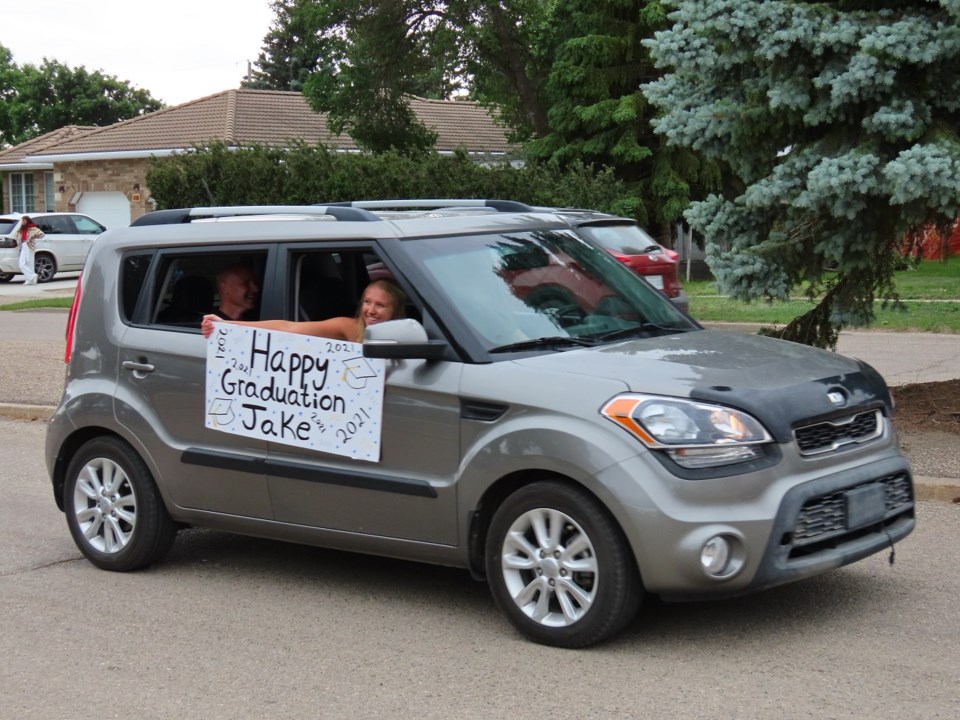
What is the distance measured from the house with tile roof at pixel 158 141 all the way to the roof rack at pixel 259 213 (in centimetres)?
3373

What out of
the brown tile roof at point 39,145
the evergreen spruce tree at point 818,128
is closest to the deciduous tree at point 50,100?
the brown tile roof at point 39,145

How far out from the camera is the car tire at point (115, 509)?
6785mm

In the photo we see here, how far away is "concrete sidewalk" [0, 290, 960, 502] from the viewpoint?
8.25 meters

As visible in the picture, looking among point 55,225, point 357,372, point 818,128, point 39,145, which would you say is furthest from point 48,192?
point 357,372

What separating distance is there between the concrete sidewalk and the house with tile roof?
72.6ft

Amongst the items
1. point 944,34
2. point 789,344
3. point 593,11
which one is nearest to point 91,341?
point 789,344

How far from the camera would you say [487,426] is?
18.2 feet

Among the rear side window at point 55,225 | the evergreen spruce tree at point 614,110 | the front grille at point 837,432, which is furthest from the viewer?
the rear side window at point 55,225

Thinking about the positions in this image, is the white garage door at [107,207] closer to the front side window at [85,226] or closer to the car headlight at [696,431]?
the front side window at [85,226]

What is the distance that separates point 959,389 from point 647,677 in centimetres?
601

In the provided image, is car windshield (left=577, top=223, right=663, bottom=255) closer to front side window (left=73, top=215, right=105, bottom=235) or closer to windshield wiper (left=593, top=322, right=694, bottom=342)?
windshield wiper (left=593, top=322, right=694, bottom=342)

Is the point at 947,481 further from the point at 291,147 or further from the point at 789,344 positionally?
the point at 291,147

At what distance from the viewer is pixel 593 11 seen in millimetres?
30812

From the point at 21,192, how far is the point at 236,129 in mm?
12580
